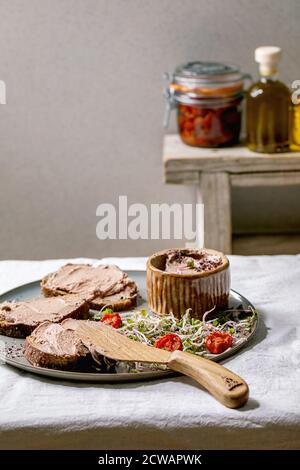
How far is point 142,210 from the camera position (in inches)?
118

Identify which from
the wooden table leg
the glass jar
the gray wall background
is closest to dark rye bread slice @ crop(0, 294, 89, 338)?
the wooden table leg

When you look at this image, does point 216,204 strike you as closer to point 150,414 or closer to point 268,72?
point 268,72

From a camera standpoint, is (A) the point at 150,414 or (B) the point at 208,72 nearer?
(A) the point at 150,414

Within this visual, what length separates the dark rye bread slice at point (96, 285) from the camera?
150 cm

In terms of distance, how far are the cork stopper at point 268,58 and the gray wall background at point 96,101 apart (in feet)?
1.32

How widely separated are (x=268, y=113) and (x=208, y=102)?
7.6 inches

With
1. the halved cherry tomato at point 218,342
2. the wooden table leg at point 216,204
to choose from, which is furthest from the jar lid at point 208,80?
the halved cherry tomato at point 218,342

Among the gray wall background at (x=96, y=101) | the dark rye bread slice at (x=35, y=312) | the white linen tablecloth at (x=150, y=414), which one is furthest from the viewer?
the gray wall background at (x=96, y=101)

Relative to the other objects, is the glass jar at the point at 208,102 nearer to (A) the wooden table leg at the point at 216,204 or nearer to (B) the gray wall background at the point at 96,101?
(A) the wooden table leg at the point at 216,204

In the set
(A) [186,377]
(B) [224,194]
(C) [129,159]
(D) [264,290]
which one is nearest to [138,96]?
(C) [129,159]

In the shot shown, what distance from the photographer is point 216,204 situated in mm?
2508

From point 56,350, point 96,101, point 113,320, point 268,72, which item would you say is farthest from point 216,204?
point 56,350

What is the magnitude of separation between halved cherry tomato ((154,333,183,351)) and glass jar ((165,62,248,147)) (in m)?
1.34
